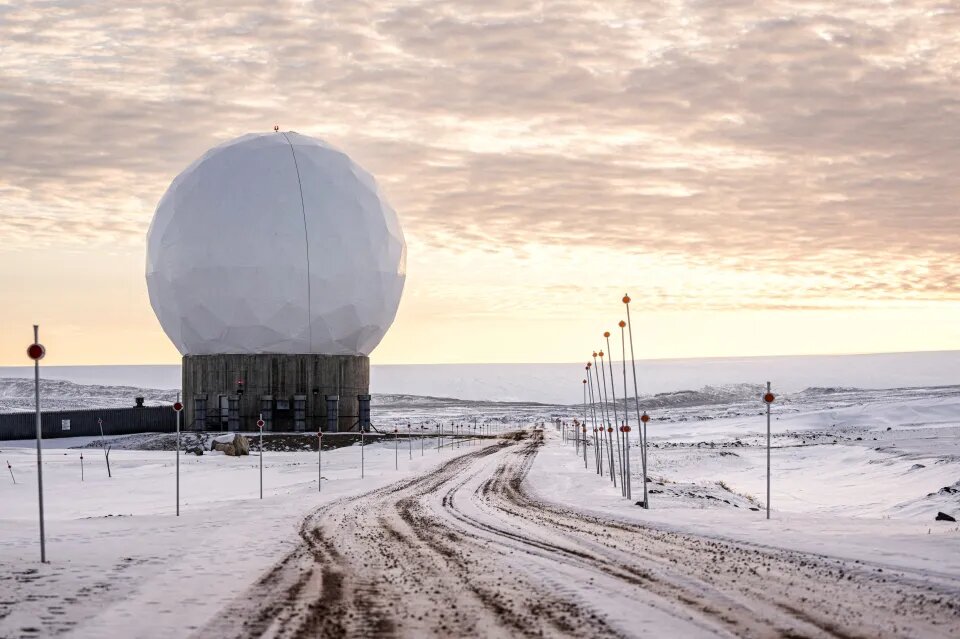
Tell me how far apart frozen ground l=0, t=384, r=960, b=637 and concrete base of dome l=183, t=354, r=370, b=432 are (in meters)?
22.8

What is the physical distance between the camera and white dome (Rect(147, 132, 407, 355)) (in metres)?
59.3

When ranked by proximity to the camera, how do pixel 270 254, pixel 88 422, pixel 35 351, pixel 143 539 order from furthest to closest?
pixel 88 422
pixel 270 254
pixel 143 539
pixel 35 351

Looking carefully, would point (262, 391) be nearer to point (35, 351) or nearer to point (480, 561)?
point (35, 351)

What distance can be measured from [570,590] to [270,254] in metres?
48.3

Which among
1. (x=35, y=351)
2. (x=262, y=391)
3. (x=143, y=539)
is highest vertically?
(x=35, y=351)

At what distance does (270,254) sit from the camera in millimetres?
59156

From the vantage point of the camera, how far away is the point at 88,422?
66000 mm

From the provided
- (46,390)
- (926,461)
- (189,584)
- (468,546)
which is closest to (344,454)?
(926,461)

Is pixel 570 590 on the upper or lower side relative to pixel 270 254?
lower

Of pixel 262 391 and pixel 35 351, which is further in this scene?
pixel 262 391

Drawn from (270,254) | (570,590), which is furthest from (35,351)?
(270,254)

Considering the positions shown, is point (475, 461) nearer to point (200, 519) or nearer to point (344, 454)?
point (344, 454)

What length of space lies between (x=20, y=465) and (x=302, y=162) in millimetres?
25207

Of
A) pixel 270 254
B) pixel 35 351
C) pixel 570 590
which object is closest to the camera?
pixel 570 590
